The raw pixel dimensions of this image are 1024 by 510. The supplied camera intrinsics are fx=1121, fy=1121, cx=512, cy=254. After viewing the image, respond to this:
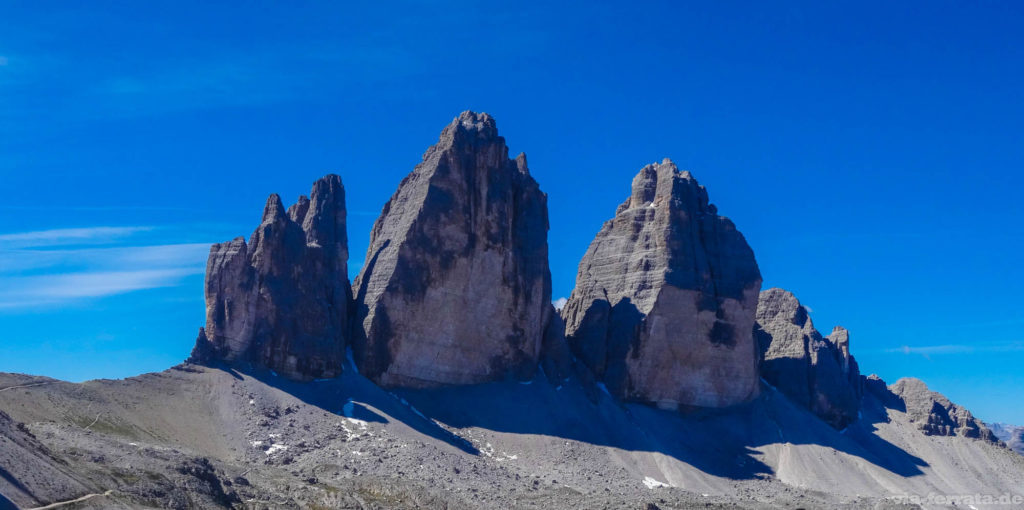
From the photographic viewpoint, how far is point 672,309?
113500 millimetres

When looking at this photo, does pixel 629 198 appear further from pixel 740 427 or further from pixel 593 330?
pixel 740 427

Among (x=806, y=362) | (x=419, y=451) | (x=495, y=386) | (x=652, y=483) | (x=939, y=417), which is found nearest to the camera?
(x=419, y=451)

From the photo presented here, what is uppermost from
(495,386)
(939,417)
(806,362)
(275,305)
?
(806,362)

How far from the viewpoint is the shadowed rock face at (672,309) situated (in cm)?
11281

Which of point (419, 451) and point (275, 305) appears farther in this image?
point (275, 305)

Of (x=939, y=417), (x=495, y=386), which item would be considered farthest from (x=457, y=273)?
(x=939, y=417)

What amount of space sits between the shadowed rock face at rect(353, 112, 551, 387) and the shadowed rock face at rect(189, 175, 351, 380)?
180 inches

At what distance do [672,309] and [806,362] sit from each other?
25216 mm

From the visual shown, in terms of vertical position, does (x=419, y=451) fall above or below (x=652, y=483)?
above

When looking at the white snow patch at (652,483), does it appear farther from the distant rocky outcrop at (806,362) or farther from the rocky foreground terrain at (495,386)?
the distant rocky outcrop at (806,362)

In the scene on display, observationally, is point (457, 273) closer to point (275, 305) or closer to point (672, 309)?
point (275, 305)

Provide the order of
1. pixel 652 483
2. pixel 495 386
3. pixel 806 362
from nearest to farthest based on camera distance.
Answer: pixel 652 483
pixel 495 386
pixel 806 362

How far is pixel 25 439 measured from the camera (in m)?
50.5

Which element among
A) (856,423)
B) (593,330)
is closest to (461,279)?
(593,330)
